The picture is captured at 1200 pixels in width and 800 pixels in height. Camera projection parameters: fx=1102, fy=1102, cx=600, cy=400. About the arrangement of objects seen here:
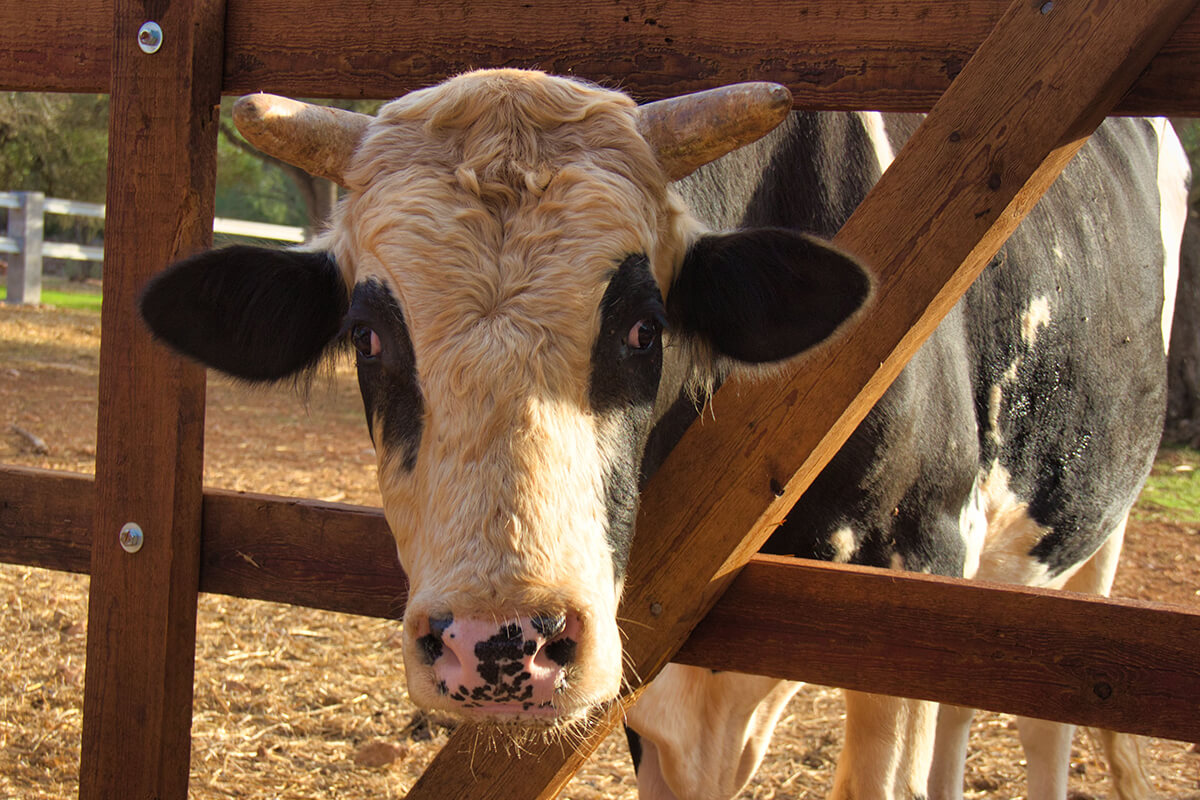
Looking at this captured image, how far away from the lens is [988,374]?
3336 mm

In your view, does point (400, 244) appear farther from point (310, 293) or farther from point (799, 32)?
point (799, 32)

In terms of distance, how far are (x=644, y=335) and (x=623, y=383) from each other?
0.11 m

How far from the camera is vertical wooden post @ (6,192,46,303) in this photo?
18.1 m

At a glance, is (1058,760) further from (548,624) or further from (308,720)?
(548,624)

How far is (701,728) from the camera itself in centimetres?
327

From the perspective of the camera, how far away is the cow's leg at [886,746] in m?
2.95

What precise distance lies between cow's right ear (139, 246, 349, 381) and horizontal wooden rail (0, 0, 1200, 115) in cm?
39

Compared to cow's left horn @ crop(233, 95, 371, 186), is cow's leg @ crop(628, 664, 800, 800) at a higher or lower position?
lower

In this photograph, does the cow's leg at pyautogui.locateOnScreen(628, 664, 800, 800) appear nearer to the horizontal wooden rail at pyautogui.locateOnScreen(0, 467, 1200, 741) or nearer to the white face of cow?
the horizontal wooden rail at pyautogui.locateOnScreen(0, 467, 1200, 741)

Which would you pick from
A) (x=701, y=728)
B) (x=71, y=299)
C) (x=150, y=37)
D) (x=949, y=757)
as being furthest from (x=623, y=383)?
(x=71, y=299)

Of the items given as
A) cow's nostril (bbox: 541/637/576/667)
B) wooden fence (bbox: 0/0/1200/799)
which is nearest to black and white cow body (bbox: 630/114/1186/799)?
wooden fence (bbox: 0/0/1200/799)

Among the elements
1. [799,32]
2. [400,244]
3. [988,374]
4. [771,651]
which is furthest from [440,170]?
[988,374]

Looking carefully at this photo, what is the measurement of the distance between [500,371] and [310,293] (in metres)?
0.67

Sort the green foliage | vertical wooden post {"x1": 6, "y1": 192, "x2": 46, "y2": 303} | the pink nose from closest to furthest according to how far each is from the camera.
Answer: the pink nose, vertical wooden post {"x1": 6, "y1": 192, "x2": 46, "y2": 303}, the green foliage
